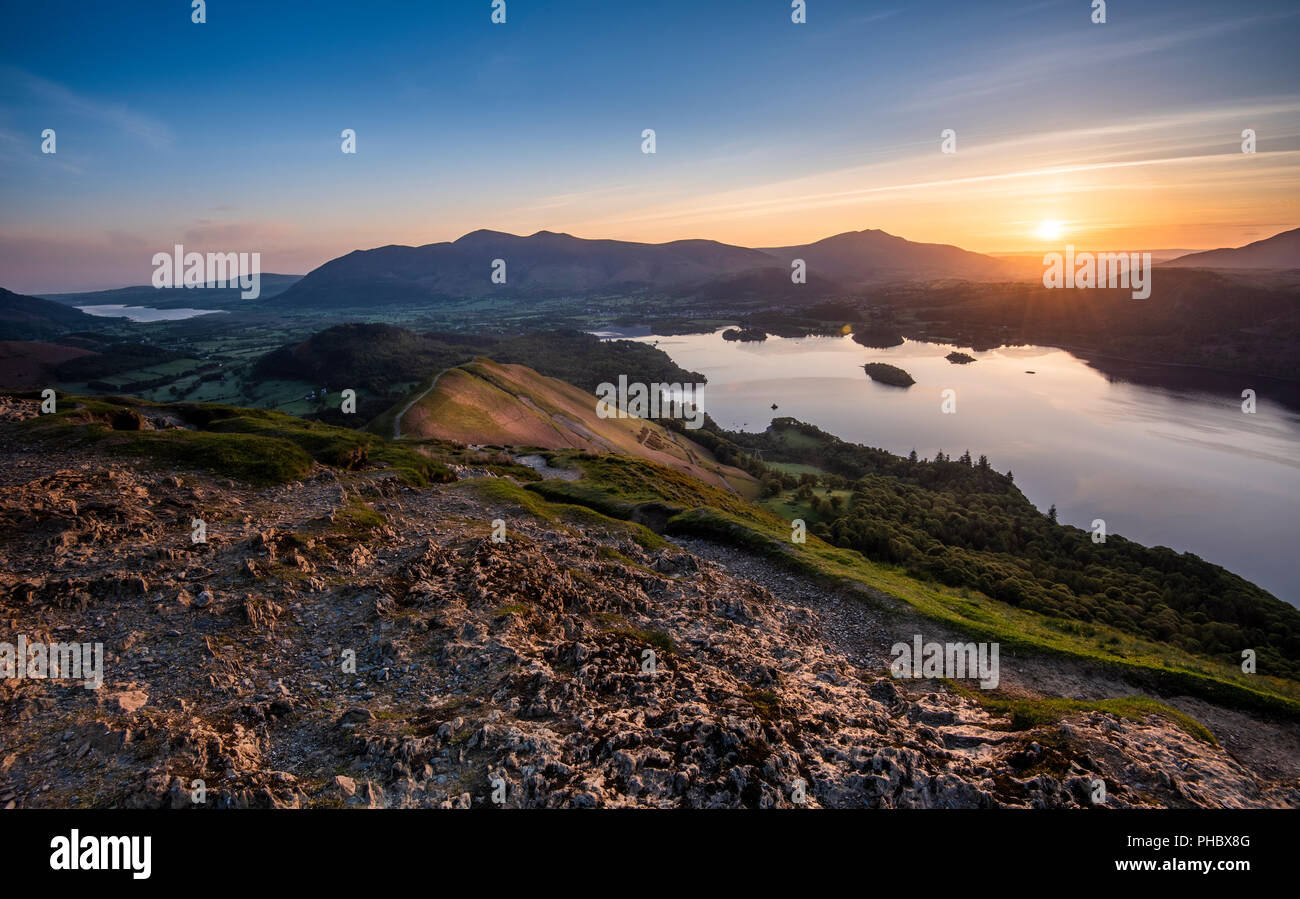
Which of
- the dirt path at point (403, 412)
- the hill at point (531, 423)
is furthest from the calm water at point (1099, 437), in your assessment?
the dirt path at point (403, 412)

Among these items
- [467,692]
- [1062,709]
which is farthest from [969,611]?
[467,692]

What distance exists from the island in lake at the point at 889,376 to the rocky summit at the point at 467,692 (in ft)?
488

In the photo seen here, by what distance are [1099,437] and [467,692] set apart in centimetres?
12535

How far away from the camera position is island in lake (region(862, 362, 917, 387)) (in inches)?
6289

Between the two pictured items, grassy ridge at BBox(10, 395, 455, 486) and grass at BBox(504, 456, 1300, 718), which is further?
grassy ridge at BBox(10, 395, 455, 486)

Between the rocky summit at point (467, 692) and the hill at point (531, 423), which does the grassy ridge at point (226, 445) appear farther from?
the hill at point (531, 423)

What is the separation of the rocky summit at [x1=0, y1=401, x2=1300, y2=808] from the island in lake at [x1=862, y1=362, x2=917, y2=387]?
148881mm

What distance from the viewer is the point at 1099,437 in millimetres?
106125

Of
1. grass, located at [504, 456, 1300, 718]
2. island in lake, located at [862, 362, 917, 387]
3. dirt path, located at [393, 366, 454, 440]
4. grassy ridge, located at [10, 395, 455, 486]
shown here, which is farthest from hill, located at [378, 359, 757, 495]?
island in lake, located at [862, 362, 917, 387]

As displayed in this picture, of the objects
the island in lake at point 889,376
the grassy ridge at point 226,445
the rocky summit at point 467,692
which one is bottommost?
the rocky summit at point 467,692

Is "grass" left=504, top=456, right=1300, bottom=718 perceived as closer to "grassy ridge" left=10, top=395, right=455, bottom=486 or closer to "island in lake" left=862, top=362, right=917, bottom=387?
"grassy ridge" left=10, top=395, right=455, bottom=486

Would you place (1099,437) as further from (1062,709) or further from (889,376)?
(1062,709)

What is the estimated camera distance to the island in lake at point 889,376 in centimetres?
15975
